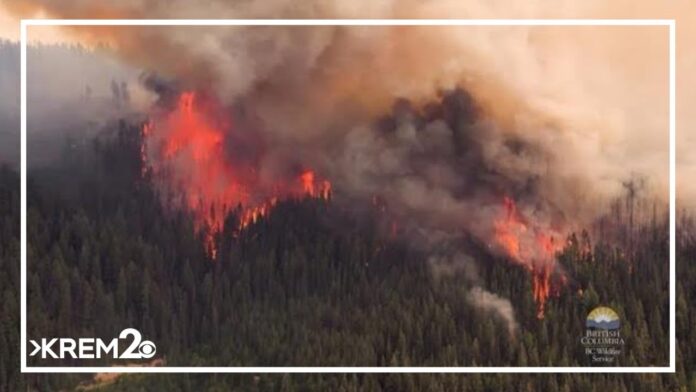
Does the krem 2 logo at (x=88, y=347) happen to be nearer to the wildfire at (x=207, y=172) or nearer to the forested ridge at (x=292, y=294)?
the forested ridge at (x=292, y=294)

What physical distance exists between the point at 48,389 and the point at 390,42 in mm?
2137

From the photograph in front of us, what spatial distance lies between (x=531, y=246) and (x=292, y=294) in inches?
42.5

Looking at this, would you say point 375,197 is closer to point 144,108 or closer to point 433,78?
point 433,78

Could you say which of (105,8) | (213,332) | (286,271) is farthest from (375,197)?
(105,8)

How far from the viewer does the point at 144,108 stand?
5.30m

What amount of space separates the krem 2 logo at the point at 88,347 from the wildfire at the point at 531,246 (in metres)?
1.63

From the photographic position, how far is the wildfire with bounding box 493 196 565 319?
5328 mm

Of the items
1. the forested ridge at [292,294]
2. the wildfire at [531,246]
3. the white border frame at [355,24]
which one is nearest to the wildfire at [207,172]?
the forested ridge at [292,294]

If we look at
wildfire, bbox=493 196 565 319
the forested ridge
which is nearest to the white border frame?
the forested ridge

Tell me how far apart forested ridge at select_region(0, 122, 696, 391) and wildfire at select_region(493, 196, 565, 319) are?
0.14ft

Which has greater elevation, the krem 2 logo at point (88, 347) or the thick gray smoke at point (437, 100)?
the thick gray smoke at point (437, 100)

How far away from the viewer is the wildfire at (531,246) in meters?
5.33

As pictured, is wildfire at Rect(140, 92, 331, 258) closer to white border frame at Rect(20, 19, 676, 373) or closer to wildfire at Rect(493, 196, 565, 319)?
white border frame at Rect(20, 19, 676, 373)

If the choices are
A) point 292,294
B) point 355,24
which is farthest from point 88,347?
point 355,24
